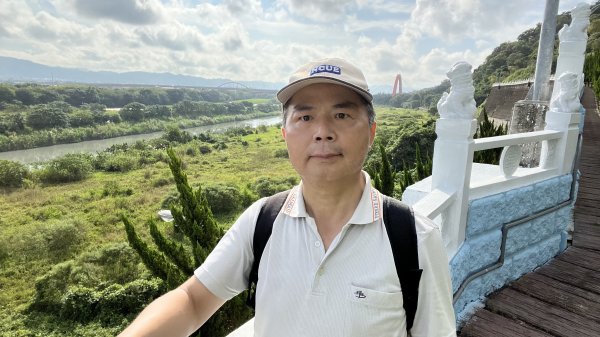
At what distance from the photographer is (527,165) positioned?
4945 millimetres

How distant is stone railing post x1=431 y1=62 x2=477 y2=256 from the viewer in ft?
7.47

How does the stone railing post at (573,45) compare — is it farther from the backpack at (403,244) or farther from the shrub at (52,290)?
the shrub at (52,290)

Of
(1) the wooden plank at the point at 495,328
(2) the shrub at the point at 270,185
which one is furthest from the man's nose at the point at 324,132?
(2) the shrub at the point at 270,185

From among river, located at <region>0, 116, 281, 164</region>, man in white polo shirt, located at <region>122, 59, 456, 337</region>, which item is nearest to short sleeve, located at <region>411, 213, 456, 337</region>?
man in white polo shirt, located at <region>122, 59, 456, 337</region>

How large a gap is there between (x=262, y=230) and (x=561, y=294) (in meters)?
2.99

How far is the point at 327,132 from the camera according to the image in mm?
958

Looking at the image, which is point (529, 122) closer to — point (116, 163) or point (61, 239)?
point (61, 239)

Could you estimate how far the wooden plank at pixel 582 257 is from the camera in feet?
11.0

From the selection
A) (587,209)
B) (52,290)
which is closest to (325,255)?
(587,209)

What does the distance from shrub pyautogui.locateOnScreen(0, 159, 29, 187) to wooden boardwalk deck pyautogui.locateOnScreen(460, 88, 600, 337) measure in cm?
4537

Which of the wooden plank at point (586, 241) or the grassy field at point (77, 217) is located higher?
the wooden plank at point (586, 241)

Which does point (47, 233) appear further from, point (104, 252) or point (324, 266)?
point (324, 266)

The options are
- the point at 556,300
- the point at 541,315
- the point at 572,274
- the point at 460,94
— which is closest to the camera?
the point at 460,94

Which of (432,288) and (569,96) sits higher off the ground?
(569,96)
